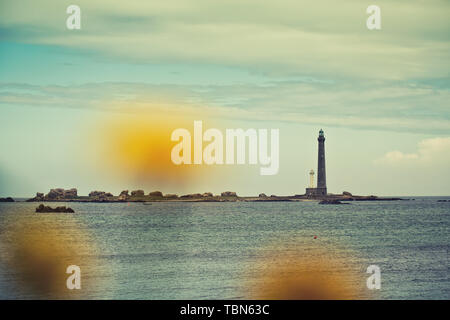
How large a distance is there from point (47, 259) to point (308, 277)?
2812 centimetres

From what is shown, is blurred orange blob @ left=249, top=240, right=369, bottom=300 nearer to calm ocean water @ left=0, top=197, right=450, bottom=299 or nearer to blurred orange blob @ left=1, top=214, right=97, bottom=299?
calm ocean water @ left=0, top=197, right=450, bottom=299

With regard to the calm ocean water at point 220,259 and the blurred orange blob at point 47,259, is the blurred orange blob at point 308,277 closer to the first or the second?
the calm ocean water at point 220,259

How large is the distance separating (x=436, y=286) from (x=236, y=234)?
48989 mm

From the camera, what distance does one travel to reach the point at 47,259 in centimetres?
6253

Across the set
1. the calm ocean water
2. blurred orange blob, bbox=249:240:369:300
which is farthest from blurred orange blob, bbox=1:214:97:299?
blurred orange blob, bbox=249:240:369:300

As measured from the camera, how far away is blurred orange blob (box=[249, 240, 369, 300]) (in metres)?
42.2

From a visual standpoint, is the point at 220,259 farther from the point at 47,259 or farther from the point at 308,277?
the point at 47,259

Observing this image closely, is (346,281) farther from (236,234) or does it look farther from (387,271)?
(236,234)

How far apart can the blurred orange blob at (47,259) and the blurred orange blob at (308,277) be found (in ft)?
43.4

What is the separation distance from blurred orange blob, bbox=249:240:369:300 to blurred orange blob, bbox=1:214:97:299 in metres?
13.2

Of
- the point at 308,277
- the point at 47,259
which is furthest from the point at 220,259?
the point at 47,259
